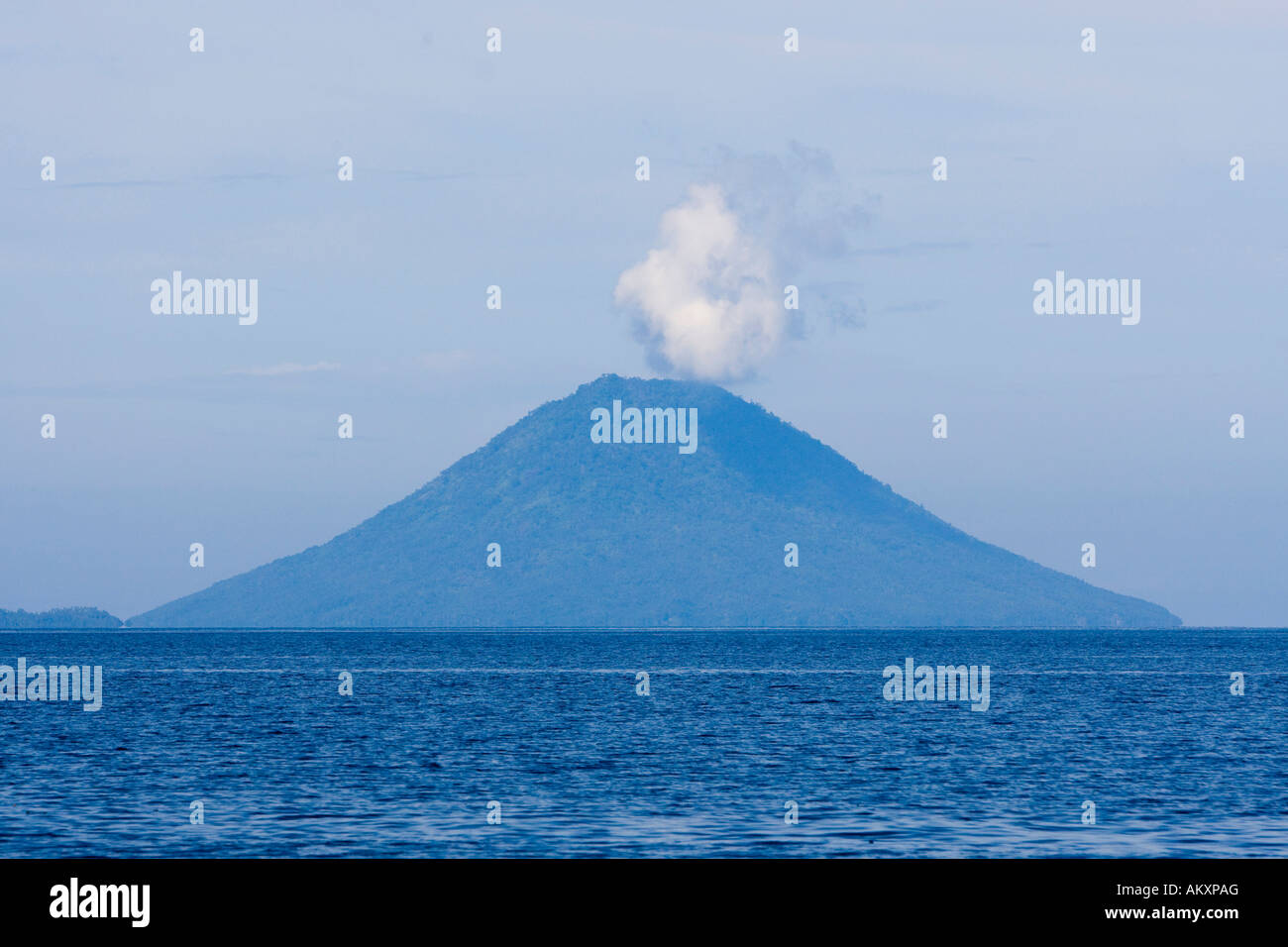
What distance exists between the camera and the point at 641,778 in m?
62.0

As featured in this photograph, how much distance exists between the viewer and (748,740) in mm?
81688

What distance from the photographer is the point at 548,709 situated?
11231cm

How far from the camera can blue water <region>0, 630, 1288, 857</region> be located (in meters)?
44.7

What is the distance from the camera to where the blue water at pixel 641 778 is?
4466 cm
